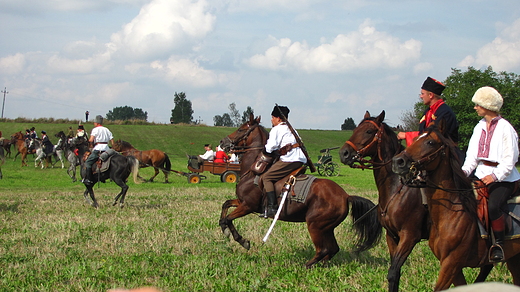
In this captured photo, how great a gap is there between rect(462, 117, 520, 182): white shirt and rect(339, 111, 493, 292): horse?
0.70m

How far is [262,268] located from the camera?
6.50 m

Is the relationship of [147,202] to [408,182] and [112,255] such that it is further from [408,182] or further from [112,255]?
[408,182]

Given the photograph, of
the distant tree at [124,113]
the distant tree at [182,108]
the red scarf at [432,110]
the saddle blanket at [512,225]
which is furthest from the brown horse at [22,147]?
the distant tree at [124,113]

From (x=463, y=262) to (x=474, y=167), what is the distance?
3.25 ft

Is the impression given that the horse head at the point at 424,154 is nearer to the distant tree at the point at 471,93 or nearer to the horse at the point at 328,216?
the horse at the point at 328,216

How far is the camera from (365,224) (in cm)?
701

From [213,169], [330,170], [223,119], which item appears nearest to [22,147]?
[213,169]

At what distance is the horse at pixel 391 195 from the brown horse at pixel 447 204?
1.56 feet

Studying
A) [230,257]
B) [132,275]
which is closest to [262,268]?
[230,257]

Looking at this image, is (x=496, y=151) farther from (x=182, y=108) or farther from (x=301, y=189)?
(x=182, y=108)

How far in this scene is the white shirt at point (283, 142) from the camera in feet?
24.8

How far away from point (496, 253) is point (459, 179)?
76cm

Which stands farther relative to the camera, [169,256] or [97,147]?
[97,147]

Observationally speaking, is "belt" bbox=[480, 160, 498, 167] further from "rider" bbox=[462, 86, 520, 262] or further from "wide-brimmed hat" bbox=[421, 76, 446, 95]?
"wide-brimmed hat" bbox=[421, 76, 446, 95]
